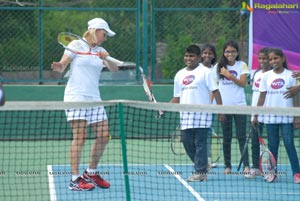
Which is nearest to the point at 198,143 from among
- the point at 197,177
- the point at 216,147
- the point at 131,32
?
the point at 197,177

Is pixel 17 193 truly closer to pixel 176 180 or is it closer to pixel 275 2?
pixel 176 180

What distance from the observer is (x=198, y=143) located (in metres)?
9.55

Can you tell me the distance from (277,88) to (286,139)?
0.57 m

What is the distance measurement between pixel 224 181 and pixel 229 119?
1.06m

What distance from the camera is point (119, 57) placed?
Result: 14.1 meters

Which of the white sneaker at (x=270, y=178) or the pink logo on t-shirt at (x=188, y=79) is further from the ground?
the pink logo on t-shirt at (x=188, y=79)

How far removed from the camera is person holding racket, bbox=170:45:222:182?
9547 mm

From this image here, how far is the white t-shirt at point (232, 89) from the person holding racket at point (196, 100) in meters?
0.50

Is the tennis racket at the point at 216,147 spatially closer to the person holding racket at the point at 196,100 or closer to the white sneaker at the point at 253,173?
the white sneaker at the point at 253,173

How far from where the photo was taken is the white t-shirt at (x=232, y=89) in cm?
1019

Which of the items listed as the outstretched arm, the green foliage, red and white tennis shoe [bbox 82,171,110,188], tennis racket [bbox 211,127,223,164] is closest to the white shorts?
the outstretched arm

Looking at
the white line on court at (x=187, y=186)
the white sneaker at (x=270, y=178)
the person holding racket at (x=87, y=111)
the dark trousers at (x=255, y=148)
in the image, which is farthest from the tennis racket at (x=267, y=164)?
the person holding racket at (x=87, y=111)

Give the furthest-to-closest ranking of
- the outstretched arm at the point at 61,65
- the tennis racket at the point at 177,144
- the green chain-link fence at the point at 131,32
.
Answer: the green chain-link fence at the point at 131,32 → the tennis racket at the point at 177,144 → the outstretched arm at the point at 61,65

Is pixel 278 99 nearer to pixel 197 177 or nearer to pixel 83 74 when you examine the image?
pixel 197 177
